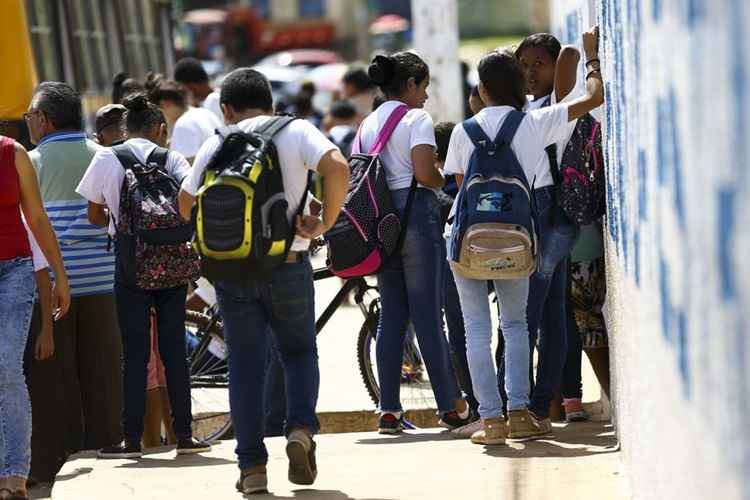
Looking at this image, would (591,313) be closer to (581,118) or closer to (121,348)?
(581,118)

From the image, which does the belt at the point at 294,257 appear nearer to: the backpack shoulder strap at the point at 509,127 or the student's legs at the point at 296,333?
the student's legs at the point at 296,333

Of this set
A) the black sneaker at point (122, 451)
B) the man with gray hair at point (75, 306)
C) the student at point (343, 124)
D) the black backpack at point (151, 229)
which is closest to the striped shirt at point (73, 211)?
the man with gray hair at point (75, 306)

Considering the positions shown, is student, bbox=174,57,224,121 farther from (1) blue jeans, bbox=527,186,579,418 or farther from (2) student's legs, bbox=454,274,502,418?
(2) student's legs, bbox=454,274,502,418

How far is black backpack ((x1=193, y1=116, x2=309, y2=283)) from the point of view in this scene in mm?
5957

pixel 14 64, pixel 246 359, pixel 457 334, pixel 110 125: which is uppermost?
pixel 14 64

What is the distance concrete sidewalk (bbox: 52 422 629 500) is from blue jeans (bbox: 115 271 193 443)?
222mm

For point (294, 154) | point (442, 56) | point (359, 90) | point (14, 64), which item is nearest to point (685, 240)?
point (294, 154)

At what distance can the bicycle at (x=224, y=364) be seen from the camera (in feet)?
29.1

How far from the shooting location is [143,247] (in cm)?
739

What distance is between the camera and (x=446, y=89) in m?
15.6

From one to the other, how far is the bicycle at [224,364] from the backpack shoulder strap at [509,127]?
2.14 metres

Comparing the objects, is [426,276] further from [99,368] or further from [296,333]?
[99,368]

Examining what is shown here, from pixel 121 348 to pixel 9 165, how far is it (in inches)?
72.0

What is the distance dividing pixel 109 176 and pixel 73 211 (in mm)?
482
